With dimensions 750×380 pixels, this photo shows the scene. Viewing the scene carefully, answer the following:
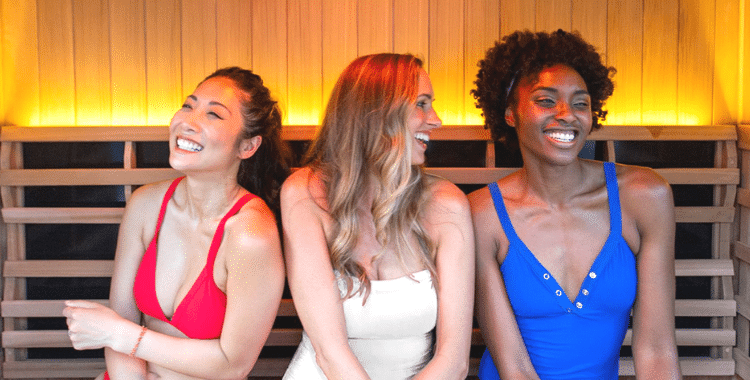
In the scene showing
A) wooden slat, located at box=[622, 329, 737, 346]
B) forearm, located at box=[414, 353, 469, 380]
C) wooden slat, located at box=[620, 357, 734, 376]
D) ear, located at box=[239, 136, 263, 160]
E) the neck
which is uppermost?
ear, located at box=[239, 136, 263, 160]

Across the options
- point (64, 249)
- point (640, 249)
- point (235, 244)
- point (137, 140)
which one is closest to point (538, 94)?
point (640, 249)

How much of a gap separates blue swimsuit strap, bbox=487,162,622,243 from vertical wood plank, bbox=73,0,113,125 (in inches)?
64.8

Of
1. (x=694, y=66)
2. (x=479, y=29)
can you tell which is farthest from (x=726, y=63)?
(x=479, y=29)

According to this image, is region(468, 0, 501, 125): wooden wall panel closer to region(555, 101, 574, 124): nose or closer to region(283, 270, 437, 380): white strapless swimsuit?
region(555, 101, 574, 124): nose

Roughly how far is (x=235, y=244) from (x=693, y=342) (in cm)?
188

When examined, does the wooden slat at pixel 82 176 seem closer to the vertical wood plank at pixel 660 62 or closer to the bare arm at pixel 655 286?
the bare arm at pixel 655 286

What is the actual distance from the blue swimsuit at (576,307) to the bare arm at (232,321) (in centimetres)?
71

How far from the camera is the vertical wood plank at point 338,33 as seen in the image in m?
2.91

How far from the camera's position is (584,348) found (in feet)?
Result: 7.02

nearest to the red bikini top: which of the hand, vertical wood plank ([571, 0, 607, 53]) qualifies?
the hand

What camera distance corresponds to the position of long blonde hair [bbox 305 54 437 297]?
6.17 feet

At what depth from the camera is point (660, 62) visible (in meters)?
2.95

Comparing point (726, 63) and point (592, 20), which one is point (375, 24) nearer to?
point (592, 20)

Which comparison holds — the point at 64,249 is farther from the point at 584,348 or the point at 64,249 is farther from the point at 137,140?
the point at 584,348
